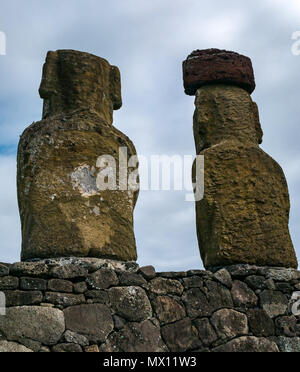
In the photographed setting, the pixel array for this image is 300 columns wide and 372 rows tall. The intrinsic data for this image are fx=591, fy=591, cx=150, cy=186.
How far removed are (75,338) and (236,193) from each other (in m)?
2.49

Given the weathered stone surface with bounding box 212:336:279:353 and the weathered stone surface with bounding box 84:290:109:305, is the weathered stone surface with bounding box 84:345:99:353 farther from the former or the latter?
the weathered stone surface with bounding box 212:336:279:353

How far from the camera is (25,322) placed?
15.4 ft

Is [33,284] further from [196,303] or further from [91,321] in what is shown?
[196,303]

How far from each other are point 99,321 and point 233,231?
75.1 inches

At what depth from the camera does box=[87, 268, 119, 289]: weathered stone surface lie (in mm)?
5102

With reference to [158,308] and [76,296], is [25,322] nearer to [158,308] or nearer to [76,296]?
[76,296]

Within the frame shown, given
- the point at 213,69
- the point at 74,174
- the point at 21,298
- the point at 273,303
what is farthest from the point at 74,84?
the point at 273,303

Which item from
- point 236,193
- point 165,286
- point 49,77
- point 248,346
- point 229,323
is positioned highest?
point 49,77

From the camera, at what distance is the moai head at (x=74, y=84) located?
620cm

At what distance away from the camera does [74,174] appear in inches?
223

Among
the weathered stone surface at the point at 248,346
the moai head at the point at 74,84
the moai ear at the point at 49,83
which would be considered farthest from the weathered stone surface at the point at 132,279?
the moai ear at the point at 49,83

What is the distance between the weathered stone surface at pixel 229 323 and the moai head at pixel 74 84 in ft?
7.73

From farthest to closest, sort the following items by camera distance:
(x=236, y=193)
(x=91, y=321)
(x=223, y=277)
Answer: (x=236, y=193) → (x=223, y=277) → (x=91, y=321)
